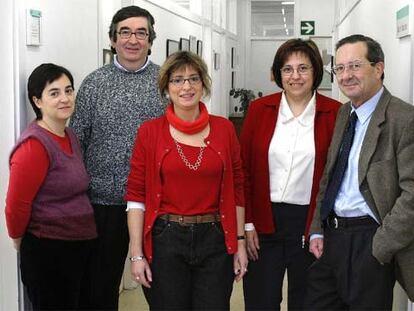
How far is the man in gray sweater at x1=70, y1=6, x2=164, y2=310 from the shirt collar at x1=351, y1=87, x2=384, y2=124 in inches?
37.7

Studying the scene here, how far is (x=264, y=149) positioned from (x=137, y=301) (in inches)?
78.5

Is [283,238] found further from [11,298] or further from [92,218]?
[11,298]

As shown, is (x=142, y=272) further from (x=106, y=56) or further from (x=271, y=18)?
(x=271, y=18)

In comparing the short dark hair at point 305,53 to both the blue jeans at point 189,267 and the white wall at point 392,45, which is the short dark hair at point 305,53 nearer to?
the white wall at point 392,45

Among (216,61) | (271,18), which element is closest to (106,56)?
(216,61)

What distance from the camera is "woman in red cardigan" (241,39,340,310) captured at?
2465 mm

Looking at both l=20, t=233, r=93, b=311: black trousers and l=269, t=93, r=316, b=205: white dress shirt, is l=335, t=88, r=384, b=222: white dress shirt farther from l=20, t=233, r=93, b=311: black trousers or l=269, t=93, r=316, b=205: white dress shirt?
l=20, t=233, r=93, b=311: black trousers

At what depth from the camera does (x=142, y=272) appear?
7.30 feet

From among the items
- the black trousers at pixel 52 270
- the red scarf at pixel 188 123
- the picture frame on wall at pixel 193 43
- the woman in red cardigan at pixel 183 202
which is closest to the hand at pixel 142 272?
the woman in red cardigan at pixel 183 202

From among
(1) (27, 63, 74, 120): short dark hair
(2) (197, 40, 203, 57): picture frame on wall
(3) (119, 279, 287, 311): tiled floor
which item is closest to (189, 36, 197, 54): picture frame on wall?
(2) (197, 40, 203, 57): picture frame on wall

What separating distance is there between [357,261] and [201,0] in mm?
6453

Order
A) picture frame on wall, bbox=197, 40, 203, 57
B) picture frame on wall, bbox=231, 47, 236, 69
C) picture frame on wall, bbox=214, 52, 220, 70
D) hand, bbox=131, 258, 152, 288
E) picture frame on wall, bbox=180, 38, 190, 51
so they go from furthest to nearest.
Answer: picture frame on wall, bbox=231, 47, 236, 69 → picture frame on wall, bbox=214, 52, 220, 70 → picture frame on wall, bbox=197, 40, 203, 57 → picture frame on wall, bbox=180, 38, 190, 51 → hand, bbox=131, 258, 152, 288

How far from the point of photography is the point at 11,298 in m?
2.67

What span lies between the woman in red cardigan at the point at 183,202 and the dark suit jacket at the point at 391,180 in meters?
0.56
